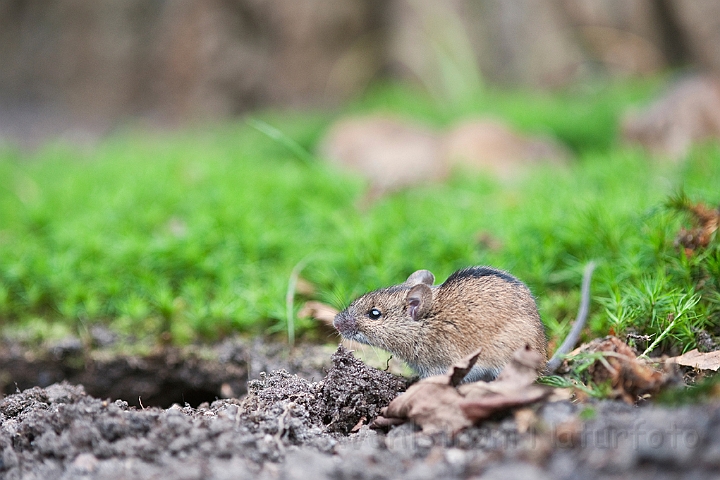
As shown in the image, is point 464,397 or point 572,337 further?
point 572,337

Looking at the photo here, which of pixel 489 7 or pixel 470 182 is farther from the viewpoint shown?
pixel 489 7

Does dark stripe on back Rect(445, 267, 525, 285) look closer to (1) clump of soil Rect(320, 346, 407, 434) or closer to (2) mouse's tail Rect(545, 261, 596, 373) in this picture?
(2) mouse's tail Rect(545, 261, 596, 373)

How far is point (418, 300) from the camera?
11.0 feet

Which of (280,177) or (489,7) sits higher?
(489,7)

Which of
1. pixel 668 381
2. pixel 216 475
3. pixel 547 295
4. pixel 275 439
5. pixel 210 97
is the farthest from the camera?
pixel 210 97

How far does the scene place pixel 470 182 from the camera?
6.69 meters

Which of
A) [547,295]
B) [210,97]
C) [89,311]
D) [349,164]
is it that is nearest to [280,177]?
[349,164]

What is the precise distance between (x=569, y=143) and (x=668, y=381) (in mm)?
6461

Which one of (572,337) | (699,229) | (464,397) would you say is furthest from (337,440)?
(699,229)

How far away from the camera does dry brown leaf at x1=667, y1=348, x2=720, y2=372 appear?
299 cm

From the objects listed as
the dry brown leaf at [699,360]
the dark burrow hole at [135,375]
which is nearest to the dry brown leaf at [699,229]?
the dry brown leaf at [699,360]

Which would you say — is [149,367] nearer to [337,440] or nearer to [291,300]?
[291,300]

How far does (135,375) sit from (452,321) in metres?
2.24

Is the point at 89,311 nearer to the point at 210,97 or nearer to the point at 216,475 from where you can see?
the point at 216,475
